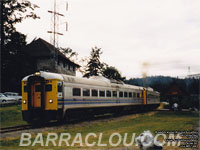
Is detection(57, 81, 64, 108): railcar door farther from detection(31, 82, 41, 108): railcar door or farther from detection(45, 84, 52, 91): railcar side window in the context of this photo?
detection(31, 82, 41, 108): railcar door

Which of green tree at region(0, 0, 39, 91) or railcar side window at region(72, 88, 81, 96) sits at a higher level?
green tree at region(0, 0, 39, 91)

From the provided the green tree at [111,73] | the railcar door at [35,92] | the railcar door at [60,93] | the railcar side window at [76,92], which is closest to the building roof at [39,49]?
the railcar side window at [76,92]

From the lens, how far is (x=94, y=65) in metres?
79.2

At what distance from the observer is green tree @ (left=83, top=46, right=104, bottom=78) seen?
7719 cm

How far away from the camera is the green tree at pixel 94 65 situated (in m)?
77.2

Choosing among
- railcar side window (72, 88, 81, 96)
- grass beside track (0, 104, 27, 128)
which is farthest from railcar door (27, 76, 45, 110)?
grass beside track (0, 104, 27, 128)

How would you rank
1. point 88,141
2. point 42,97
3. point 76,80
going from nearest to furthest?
point 88,141 < point 42,97 < point 76,80

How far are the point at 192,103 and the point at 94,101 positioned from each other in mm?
22997

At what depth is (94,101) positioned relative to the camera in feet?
74.3

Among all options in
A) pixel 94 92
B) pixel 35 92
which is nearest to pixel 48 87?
pixel 35 92

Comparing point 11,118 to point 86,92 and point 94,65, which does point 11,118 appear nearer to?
point 86,92

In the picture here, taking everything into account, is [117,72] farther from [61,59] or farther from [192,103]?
[192,103]

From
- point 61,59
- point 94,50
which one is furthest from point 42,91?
point 94,50

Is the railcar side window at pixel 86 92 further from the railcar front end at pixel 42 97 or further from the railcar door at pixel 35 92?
the railcar door at pixel 35 92
